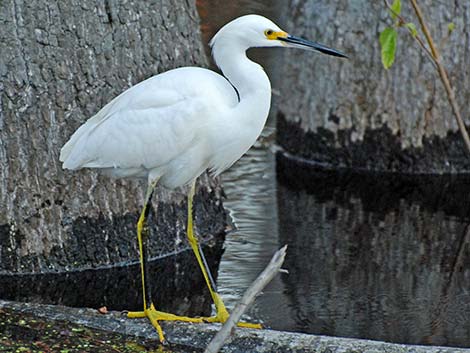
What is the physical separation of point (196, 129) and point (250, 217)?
8.02 feet

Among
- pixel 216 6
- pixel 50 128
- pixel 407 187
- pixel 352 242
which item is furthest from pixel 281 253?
pixel 216 6

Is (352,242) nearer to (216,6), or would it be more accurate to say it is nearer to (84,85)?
(84,85)

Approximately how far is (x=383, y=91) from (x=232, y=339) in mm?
3625

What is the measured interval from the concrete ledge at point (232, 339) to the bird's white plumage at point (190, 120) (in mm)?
697

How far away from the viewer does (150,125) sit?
5234mm

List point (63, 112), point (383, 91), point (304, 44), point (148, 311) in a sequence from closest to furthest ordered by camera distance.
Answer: point (304, 44)
point (148, 311)
point (63, 112)
point (383, 91)

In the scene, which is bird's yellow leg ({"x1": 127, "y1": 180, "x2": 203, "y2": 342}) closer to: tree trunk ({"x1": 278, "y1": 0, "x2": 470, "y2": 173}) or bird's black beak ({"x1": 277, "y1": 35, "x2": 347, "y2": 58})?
bird's black beak ({"x1": 277, "y1": 35, "x2": 347, "y2": 58})

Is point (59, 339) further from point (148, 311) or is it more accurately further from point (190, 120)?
point (190, 120)

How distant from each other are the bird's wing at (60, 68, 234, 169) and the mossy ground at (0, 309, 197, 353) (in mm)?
811

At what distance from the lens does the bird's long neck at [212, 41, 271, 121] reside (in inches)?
199

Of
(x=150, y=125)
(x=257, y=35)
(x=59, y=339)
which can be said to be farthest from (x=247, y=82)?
(x=59, y=339)

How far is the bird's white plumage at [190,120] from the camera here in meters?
5.07

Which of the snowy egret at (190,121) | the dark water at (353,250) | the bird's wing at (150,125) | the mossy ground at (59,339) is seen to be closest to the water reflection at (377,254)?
the dark water at (353,250)

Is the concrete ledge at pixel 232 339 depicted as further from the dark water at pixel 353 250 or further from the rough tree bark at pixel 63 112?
the rough tree bark at pixel 63 112
